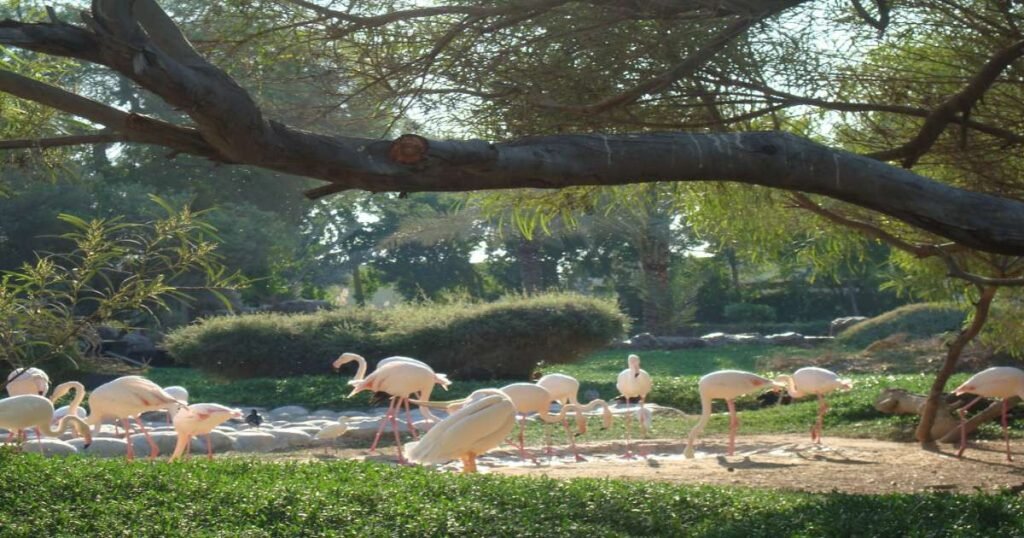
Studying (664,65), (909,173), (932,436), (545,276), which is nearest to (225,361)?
(932,436)

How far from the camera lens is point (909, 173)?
5582 millimetres

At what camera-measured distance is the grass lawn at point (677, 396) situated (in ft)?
43.1

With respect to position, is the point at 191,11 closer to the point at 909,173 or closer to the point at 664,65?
the point at 664,65

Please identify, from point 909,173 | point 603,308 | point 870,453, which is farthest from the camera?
point 603,308

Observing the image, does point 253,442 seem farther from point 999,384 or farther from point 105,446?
point 999,384

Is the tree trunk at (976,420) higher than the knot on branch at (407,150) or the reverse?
the reverse

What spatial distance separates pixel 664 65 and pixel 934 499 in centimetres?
281

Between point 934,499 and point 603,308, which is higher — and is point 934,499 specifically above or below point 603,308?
below

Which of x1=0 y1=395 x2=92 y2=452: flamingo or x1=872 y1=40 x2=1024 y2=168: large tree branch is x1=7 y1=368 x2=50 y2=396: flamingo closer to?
x1=0 y1=395 x2=92 y2=452: flamingo

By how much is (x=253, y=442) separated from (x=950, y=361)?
6.51 m

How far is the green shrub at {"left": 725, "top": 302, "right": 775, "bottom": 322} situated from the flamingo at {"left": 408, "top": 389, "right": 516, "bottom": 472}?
1282 inches

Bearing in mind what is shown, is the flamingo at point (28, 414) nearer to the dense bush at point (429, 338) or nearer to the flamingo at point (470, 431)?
the flamingo at point (470, 431)

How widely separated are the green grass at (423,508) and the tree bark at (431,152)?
1.36 m

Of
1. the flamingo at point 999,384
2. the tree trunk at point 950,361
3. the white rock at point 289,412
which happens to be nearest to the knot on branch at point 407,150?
the tree trunk at point 950,361
